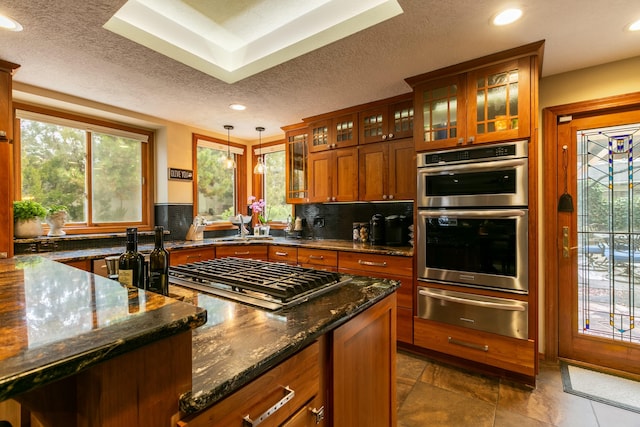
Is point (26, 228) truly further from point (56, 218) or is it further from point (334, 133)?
point (334, 133)

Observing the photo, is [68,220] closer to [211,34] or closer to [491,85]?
[211,34]

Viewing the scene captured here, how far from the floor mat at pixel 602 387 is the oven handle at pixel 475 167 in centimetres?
164

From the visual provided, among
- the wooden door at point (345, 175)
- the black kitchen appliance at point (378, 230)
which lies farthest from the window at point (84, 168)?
the black kitchen appliance at point (378, 230)

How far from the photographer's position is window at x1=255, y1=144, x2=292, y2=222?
4570 mm

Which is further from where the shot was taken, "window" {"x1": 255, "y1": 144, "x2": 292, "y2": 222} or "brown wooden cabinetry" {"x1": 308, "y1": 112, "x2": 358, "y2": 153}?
"window" {"x1": 255, "y1": 144, "x2": 292, "y2": 222}

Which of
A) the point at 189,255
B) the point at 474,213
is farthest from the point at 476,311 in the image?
the point at 189,255

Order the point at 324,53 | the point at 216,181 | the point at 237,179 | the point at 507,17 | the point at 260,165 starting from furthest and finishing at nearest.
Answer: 1. the point at 237,179
2. the point at 216,181
3. the point at 260,165
4. the point at 324,53
5. the point at 507,17

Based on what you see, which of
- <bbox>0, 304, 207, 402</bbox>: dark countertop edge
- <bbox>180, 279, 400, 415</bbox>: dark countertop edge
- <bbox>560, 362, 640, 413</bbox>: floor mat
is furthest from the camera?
<bbox>560, 362, 640, 413</bbox>: floor mat

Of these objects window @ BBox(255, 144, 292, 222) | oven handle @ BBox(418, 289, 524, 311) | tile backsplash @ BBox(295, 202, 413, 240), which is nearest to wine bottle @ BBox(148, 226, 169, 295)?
oven handle @ BBox(418, 289, 524, 311)

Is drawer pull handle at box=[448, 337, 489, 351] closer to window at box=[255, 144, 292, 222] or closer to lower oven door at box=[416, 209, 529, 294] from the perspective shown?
lower oven door at box=[416, 209, 529, 294]

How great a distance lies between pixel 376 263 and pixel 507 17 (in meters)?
2.00

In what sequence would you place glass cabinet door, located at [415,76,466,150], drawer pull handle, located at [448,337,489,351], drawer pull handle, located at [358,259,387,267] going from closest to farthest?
drawer pull handle, located at [448,337,489,351], glass cabinet door, located at [415,76,466,150], drawer pull handle, located at [358,259,387,267]

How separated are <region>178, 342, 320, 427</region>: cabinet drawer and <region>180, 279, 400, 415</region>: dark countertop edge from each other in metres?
0.01

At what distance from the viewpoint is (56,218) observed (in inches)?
114
